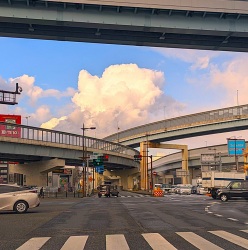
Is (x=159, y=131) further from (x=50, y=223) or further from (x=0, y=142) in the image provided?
(x=50, y=223)

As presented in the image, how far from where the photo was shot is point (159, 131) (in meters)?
86.9

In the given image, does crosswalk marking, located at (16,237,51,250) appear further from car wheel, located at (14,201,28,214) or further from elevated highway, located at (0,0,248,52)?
elevated highway, located at (0,0,248,52)

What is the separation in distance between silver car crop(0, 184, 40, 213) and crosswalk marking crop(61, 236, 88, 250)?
399 inches

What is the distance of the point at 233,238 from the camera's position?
1105 cm

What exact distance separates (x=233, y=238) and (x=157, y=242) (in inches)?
87.5

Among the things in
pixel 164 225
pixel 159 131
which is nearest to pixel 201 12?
pixel 164 225

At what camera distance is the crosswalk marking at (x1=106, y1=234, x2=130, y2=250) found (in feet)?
31.7

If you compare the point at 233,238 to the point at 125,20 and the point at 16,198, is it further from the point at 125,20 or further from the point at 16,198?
the point at 125,20

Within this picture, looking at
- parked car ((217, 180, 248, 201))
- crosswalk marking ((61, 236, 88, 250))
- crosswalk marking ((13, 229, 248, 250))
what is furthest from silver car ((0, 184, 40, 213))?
parked car ((217, 180, 248, 201))

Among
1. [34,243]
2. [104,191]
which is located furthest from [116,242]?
[104,191]

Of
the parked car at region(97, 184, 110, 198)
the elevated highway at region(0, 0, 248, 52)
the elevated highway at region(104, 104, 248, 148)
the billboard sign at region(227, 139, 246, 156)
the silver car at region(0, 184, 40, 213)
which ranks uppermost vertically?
the elevated highway at region(104, 104, 248, 148)

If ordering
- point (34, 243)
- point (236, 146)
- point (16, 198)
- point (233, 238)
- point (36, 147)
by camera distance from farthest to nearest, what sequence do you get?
1. point (236, 146)
2. point (36, 147)
3. point (16, 198)
4. point (233, 238)
5. point (34, 243)

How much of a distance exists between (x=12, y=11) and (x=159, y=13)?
312 inches

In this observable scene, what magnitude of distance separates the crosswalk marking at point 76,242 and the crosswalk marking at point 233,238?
12.6ft
